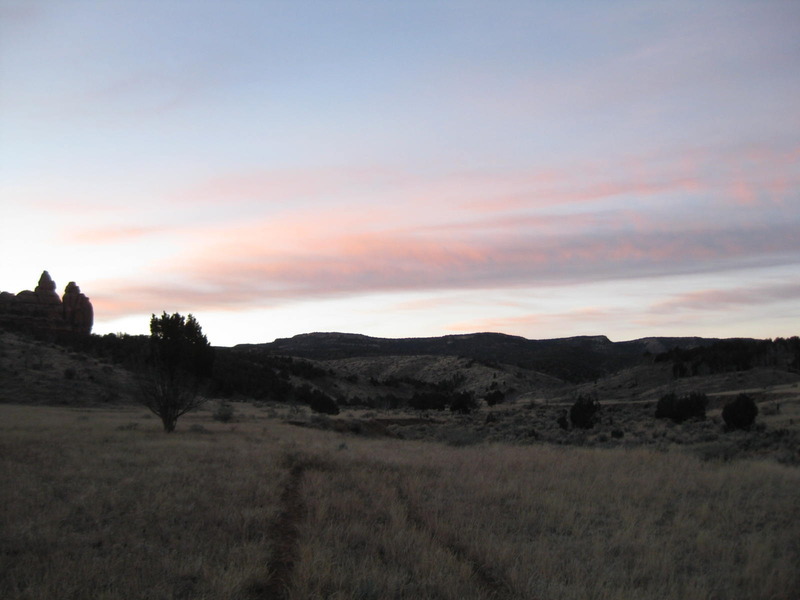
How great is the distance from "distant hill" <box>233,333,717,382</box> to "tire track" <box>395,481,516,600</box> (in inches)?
4104

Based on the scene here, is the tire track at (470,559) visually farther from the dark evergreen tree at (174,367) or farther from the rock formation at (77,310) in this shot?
the rock formation at (77,310)

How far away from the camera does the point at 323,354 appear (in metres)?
123

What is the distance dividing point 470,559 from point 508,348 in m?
143

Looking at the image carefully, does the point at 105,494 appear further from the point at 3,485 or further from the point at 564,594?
the point at 564,594

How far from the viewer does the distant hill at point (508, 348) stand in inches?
4722

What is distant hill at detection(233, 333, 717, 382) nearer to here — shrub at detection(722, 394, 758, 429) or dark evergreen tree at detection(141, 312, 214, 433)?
dark evergreen tree at detection(141, 312, 214, 433)

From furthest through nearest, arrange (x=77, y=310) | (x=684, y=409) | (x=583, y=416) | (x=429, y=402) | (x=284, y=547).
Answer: (x=77, y=310) → (x=429, y=402) → (x=684, y=409) → (x=583, y=416) → (x=284, y=547)

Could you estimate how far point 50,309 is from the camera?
78562 millimetres

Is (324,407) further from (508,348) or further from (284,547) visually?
(508,348)

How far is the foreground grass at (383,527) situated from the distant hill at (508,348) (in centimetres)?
9970

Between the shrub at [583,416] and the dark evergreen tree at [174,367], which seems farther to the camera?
the shrub at [583,416]

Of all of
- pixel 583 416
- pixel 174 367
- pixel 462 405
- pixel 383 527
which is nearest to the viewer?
pixel 383 527

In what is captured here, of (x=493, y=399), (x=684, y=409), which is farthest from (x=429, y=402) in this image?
(x=684, y=409)

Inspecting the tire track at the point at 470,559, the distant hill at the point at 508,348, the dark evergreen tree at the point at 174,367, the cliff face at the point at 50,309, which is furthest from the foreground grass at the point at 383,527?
the distant hill at the point at 508,348
